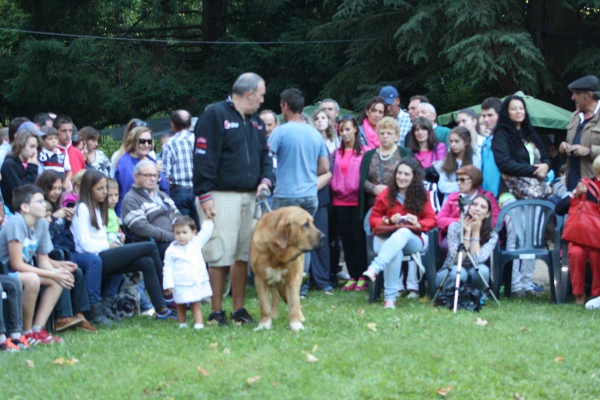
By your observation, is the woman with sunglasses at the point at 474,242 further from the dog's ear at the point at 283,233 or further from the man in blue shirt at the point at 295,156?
the dog's ear at the point at 283,233

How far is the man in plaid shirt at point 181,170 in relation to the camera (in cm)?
1081

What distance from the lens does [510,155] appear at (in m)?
10.2

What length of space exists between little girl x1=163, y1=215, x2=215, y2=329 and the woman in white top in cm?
98

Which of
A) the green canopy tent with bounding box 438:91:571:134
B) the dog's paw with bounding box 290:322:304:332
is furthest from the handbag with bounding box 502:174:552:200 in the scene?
the green canopy tent with bounding box 438:91:571:134

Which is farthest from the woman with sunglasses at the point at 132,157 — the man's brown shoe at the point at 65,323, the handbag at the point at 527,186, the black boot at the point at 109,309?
the handbag at the point at 527,186

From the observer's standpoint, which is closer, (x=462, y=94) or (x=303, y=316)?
(x=303, y=316)

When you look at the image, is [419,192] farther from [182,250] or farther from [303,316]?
[182,250]

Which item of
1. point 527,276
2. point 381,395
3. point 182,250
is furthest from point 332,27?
point 381,395

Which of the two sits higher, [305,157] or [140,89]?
[140,89]

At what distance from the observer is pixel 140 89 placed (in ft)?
86.1

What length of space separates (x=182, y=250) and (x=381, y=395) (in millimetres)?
2805

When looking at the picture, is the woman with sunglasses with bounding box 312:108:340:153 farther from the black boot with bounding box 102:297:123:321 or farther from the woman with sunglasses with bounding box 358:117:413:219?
the black boot with bounding box 102:297:123:321

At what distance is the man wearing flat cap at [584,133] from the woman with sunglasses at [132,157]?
4806mm

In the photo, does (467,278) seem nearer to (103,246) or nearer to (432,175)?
(432,175)
